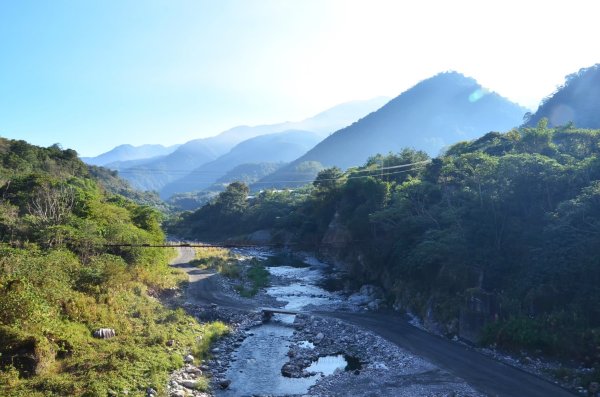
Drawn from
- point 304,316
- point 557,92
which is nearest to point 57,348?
point 304,316

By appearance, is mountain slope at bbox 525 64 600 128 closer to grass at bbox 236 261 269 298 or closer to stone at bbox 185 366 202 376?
grass at bbox 236 261 269 298

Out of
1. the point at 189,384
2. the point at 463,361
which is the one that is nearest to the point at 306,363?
the point at 189,384

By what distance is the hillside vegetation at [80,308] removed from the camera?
16.2 m

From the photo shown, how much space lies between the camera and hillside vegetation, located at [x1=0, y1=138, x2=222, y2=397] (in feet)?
53.2

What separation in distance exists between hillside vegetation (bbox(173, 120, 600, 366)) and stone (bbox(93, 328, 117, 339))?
615 inches

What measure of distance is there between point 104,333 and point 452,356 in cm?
1876

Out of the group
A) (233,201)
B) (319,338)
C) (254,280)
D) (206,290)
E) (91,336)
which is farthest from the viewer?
(233,201)

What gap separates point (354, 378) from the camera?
20.0 metres

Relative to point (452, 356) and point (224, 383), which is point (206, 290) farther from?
point (452, 356)

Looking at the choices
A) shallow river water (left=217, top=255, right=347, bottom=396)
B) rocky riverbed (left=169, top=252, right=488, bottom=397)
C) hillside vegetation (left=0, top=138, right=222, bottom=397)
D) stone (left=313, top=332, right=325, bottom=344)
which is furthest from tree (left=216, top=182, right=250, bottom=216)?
stone (left=313, top=332, right=325, bottom=344)

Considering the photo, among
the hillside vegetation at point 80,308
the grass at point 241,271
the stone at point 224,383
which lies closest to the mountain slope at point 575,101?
the grass at point 241,271

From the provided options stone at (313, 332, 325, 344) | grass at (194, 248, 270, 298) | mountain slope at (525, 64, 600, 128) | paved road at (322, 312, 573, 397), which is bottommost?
paved road at (322, 312, 573, 397)

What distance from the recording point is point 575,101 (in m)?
92.1

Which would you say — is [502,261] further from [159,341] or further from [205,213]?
[205,213]
